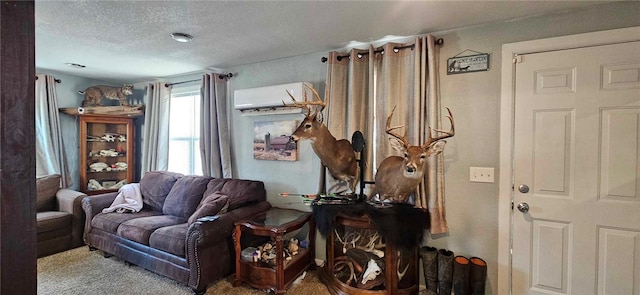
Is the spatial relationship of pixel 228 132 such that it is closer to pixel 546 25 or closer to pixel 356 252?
pixel 356 252

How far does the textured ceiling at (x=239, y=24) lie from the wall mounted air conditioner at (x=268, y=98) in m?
0.38

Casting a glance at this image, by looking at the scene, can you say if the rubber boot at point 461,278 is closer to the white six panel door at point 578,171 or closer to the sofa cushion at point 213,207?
the white six panel door at point 578,171

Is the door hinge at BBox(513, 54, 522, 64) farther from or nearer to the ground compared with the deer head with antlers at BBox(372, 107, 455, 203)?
farther from the ground

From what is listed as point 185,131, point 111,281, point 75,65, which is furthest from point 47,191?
point 111,281

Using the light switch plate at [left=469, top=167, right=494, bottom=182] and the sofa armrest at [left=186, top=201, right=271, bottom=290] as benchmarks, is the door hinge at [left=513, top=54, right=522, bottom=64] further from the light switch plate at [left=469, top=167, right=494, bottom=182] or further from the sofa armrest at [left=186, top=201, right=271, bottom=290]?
the sofa armrest at [left=186, top=201, right=271, bottom=290]

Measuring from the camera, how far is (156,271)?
2.49 meters

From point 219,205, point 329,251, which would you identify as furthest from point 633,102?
point 219,205

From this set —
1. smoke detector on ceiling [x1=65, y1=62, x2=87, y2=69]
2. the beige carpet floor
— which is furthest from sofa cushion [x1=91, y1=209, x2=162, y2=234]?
smoke detector on ceiling [x1=65, y1=62, x2=87, y2=69]

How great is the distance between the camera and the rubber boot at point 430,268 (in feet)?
6.99

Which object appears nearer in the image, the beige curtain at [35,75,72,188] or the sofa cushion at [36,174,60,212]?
the sofa cushion at [36,174,60,212]

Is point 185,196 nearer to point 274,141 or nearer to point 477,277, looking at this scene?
point 274,141

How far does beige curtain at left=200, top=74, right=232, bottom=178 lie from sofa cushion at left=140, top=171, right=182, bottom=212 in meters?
0.43

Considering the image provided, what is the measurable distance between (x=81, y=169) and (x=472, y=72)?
16.8 feet

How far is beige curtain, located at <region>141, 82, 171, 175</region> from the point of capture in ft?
12.8
